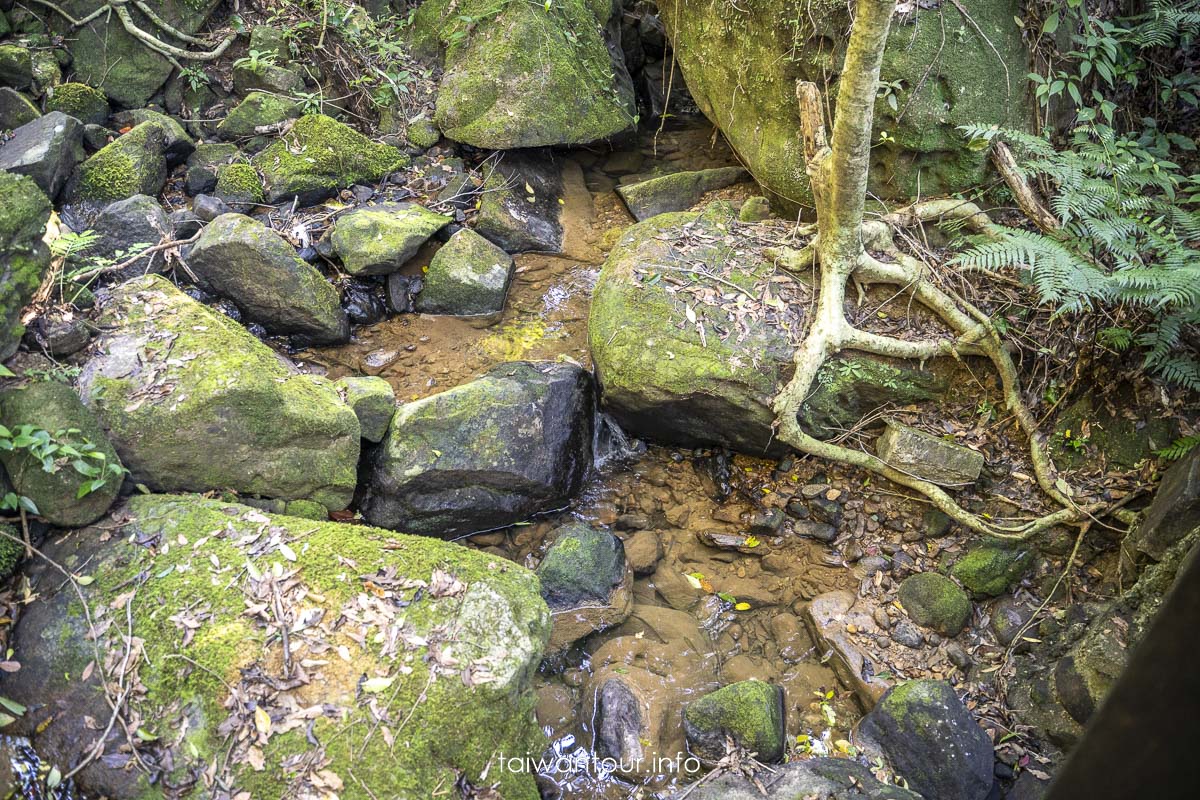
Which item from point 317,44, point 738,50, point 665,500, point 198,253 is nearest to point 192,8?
point 317,44

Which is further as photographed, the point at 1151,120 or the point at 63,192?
the point at 63,192

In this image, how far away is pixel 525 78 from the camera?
25.2ft

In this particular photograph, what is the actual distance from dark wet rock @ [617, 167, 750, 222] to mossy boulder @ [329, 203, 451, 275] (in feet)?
7.11

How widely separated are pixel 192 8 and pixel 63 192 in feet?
8.73

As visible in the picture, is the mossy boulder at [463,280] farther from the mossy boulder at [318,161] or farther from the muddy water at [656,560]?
the mossy boulder at [318,161]

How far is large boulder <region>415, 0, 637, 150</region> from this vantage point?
301 inches

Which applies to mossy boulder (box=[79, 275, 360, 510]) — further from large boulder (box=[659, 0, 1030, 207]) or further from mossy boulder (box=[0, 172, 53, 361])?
large boulder (box=[659, 0, 1030, 207])

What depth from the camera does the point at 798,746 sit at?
4.21m

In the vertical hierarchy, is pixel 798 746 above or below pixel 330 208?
below

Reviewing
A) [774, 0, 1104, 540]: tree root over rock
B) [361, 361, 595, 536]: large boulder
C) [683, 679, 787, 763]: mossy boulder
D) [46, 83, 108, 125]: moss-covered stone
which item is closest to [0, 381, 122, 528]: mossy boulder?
[361, 361, 595, 536]: large boulder

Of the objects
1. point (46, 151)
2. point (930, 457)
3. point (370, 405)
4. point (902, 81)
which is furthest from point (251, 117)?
point (930, 457)

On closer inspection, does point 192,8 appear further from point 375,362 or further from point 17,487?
point 17,487

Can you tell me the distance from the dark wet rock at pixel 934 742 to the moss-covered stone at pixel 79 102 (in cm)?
819

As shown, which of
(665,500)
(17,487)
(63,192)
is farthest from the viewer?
(63,192)
